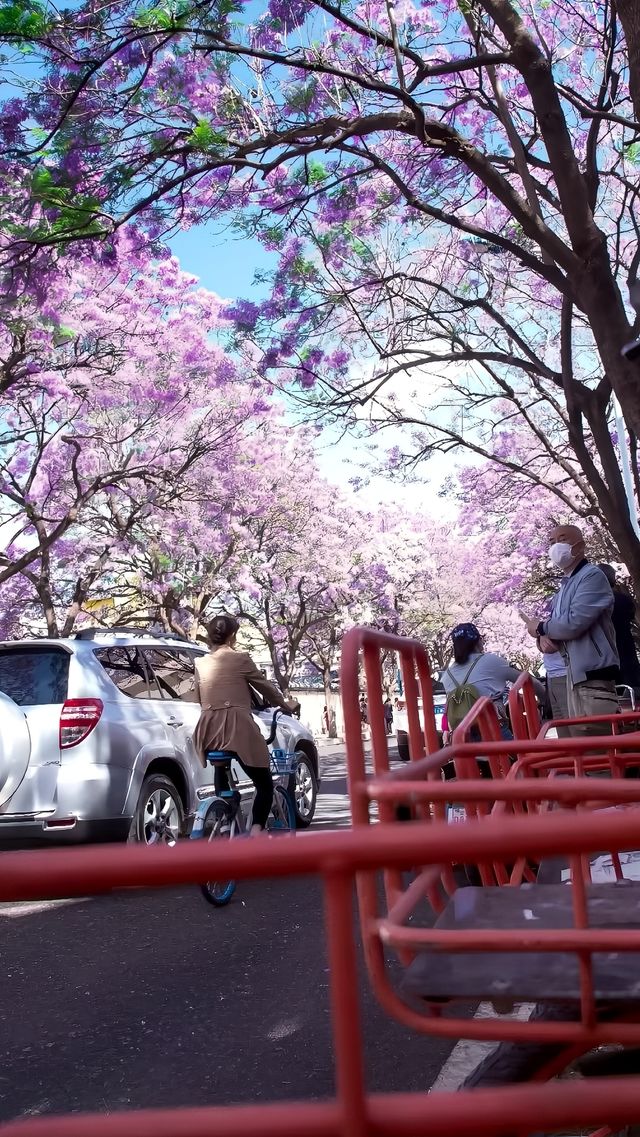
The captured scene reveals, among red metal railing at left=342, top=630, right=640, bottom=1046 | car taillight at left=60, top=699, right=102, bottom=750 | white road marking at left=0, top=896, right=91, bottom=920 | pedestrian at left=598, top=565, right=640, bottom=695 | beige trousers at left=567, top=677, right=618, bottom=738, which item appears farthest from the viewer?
pedestrian at left=598, top=565, right=640, bottom=695

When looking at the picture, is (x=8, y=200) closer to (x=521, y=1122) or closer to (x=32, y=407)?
(x=521, y=1122)

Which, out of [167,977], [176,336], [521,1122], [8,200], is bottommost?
[167,977]

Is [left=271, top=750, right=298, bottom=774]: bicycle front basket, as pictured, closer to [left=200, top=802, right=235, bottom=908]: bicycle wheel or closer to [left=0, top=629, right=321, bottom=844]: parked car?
[left=0, top=629, right=321, bottom=844]: parked car

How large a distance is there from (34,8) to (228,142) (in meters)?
1.79

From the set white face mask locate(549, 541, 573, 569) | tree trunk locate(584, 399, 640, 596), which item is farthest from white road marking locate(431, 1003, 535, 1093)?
tree trunk locate(584, 399, 640, 596)

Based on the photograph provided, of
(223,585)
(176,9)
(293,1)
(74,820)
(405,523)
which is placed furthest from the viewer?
(405,523)

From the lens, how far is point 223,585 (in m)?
35.0

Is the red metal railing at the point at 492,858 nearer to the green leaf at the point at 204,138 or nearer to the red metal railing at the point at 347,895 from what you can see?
the red metal railing at the point at 347,895

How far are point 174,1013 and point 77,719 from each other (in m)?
3.42

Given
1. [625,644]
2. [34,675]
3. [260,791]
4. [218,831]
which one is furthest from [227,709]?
[625,644]

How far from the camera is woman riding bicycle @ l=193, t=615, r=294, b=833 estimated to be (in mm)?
7953

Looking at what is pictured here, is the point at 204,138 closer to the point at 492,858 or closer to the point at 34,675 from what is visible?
the point at 34,675

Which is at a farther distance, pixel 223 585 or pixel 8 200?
pixel 223 585

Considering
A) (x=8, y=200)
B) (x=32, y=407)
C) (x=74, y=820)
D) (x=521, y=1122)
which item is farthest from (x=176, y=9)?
(x=32, y=407)
